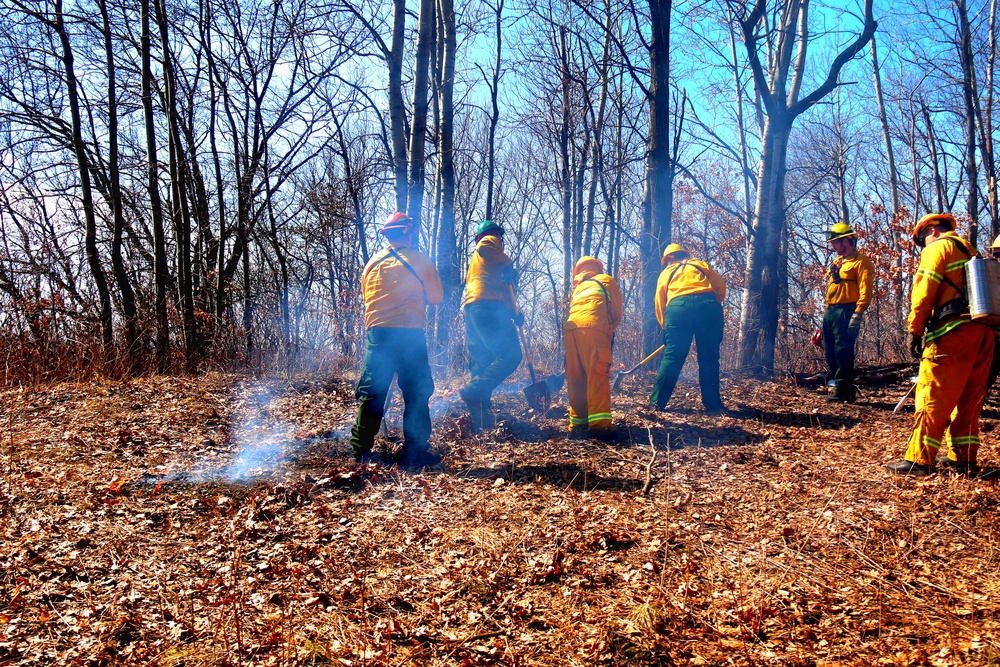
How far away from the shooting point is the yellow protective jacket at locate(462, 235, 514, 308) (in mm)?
6098

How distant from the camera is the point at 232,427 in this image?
248 inches

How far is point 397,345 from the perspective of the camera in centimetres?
505

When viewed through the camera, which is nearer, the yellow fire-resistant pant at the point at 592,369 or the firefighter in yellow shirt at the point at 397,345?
the firefighter in yellow shirt at the point at 397,345

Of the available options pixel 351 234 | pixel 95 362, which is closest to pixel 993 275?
pixel 95 362

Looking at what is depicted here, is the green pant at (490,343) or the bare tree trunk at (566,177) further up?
the bare tree trunk at (566,177)

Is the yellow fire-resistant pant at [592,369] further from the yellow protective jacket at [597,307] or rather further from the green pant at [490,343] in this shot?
the green pant at [490,343]

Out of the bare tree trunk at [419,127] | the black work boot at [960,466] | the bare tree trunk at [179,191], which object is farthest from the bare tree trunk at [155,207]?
the black work boot at [960,466]

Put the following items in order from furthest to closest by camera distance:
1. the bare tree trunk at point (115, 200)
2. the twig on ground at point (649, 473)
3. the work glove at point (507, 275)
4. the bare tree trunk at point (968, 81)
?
the bare tree trunk at point (968, 81) → the bare tree trunk at point (115, 200) → the work glove at point (507, 275) → the twig on ground at point (649, 473)

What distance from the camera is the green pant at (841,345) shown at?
7266 mm

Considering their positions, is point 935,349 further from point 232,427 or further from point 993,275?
point 232,427

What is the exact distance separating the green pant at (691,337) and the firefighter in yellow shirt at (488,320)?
5.42ft

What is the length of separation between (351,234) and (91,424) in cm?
1056

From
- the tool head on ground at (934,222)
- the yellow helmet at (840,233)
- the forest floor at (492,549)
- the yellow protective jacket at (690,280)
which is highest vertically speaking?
the yellow helmet at (840,233)

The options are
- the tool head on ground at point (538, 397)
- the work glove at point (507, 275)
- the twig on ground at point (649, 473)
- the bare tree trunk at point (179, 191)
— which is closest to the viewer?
the twig on ground at point (649, 473)
